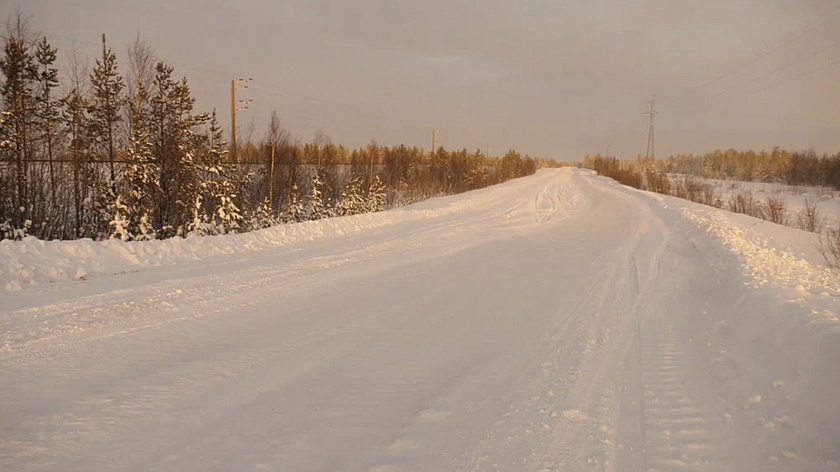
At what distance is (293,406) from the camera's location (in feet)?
12.5

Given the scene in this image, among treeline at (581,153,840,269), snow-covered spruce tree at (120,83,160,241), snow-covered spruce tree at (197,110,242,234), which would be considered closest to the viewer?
treeline at (581,153,840,269)

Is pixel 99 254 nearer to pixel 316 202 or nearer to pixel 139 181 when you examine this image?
pixel 139 181

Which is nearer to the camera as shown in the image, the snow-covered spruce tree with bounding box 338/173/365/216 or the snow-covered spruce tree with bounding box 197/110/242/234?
the snow-covered spruce tree with bounding box 197/110/242/234

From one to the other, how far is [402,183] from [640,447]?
120ft

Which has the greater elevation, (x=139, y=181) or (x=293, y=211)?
(x=139, y=181)

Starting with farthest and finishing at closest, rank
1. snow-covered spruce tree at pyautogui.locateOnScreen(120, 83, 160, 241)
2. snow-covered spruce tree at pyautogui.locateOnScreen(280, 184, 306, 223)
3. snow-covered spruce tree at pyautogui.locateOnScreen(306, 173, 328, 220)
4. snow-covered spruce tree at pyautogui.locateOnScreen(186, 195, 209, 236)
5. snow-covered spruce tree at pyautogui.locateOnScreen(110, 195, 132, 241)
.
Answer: snow-covered spruce tree at pyautogui.locateOnScreen(306, 173, 328, 220), snow-covered spruce tree at pyautogui.locateOnScreen(280, 184, 306, 223), snow-covered spruce tree at pyautogui.locateOnScreen(186, 195, 209, 236), snow-covered spruce tree at pyautogui.locateOnScreen(120, 83, 160, 241), snow-covered spruce tree at pyautogui.locateOnScreen(110, 195, 132, 241)

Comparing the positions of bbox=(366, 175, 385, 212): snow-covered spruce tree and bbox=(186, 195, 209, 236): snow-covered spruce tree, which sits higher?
bbox=(366, 175, 385, 212): snow-covered spruce tree

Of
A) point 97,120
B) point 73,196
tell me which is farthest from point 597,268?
point 73,196

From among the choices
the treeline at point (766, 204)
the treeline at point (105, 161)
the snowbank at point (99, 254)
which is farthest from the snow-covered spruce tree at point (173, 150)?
the treeline at point (766, 204)

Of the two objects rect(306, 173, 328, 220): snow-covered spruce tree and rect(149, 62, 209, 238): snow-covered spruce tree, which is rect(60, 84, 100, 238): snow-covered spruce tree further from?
rect(306, 173, 328, 220): snow-covered spruce tree

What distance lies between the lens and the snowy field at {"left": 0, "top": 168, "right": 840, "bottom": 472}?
127 inches

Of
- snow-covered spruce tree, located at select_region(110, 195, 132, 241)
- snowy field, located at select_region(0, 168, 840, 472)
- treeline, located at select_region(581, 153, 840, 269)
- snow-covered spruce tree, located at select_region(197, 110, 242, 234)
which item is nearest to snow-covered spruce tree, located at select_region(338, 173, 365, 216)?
snow-covered spruce tree, located at select_region(197, 110, 242, 234)

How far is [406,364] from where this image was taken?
473cm

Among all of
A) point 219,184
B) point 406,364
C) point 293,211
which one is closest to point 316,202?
point 293,211
